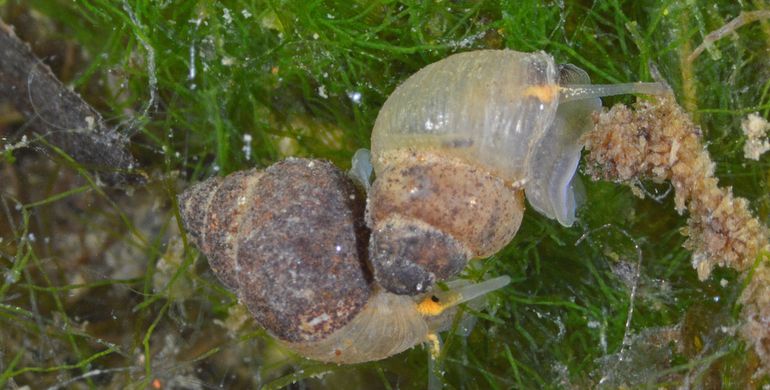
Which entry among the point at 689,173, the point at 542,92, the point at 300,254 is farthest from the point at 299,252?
the point at 689,173

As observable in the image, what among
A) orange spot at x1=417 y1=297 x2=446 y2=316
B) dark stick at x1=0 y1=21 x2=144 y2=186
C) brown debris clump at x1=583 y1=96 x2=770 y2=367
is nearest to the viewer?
brown debris clump at x1=583 y1=96 x2=770 y2=367

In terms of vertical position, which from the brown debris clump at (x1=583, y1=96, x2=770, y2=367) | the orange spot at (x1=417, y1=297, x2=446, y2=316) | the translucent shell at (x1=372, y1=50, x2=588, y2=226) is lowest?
the orange spot at (x1=417, y1=297, x2=446, y2=316)

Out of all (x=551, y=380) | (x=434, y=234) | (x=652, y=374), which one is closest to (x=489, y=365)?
(x=551, y=380)

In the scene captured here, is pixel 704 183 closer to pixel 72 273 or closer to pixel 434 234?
pixel 434 234

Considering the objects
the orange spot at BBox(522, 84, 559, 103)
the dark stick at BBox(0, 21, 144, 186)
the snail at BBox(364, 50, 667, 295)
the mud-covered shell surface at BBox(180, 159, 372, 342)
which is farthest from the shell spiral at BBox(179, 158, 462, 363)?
the dark stick at BBox(0, 21, 144, 186)

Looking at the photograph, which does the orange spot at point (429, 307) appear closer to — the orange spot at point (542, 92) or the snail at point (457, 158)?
the snail at point (457, 158)

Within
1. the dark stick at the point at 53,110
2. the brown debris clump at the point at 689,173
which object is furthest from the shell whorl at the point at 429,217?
the dark stick at the point at 53,110

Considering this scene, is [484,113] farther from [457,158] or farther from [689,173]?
[689,173]

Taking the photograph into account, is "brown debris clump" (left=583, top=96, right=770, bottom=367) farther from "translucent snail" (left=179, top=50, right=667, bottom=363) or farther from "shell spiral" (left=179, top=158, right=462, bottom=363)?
"shell spiral" (left=179, top=158, right=462, bottom=363)
